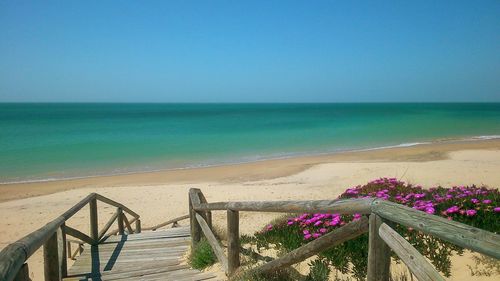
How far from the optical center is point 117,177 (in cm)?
2108

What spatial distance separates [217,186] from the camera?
17125 mm

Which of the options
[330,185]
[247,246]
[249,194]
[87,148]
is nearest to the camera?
[247,246]

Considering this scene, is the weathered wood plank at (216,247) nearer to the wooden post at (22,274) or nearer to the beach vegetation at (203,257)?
the beach vegetation at (203,257)

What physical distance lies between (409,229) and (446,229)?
3.09m

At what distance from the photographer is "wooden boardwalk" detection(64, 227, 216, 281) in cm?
499

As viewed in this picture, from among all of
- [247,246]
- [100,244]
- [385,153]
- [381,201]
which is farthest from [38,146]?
[381,201]

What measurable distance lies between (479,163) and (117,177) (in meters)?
18.0

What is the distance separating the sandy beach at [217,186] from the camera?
13.2 m

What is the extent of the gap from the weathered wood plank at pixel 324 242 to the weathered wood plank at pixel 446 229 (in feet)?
0.79

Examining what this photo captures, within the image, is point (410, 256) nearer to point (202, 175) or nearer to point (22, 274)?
point (22, 274)

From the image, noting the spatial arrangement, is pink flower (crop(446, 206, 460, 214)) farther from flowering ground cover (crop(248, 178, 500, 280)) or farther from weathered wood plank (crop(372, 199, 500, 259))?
weathered wood plank (crop(372, 199, 500, 259))

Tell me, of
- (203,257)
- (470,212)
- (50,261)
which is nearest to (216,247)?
(203,257)

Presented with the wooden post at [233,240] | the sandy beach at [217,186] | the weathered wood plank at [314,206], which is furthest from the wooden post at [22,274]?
the sandy beach at [217,186]

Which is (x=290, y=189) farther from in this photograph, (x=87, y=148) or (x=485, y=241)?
(x=87, y=148)
